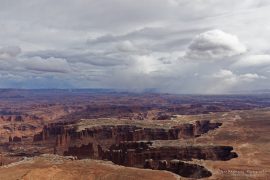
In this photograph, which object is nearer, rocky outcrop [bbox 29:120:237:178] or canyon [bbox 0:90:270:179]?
canyon [bbox 0:90:270:179]

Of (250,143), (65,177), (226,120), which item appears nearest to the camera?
(65,177)

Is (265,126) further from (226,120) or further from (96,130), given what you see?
(96,130)

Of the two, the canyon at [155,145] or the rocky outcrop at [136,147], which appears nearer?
the canyon at [155,145]

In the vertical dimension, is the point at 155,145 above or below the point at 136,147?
above

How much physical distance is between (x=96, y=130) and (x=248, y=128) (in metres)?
45.9

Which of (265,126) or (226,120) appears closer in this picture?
(265,126)

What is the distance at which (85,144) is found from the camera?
135m

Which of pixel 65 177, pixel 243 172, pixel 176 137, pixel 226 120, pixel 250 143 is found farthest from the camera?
pixel 226 120

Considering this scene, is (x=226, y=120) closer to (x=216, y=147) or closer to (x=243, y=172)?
(x=216, y=147)

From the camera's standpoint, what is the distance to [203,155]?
101 m

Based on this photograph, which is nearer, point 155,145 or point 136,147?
point 155,145

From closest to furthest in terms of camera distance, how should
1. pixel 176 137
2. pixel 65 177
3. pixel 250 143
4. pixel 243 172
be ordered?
1. pixel 65 177
2. pixel 243 172
3. pixel 250 143
4. pixel 176 137

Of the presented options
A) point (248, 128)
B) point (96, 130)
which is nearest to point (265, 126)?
point (248, 128)

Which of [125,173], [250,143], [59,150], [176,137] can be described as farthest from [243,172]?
[59,150]
